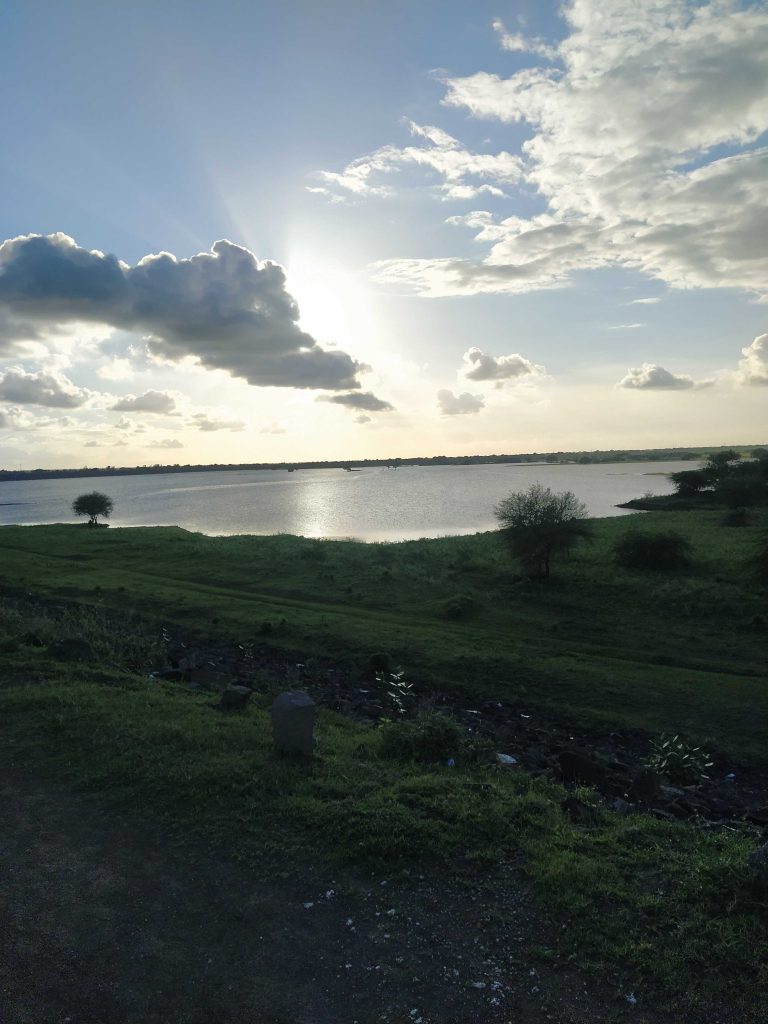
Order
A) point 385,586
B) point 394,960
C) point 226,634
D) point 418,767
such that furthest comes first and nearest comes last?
point 385,586, point 226,634, point 418,767, point 394,960

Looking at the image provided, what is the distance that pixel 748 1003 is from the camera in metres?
6.02

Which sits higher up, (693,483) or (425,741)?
(693,483)

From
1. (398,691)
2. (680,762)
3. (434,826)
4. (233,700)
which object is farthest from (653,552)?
(434,826)

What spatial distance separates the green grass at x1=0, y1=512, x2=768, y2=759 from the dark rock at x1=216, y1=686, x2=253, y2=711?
9339 millimetres

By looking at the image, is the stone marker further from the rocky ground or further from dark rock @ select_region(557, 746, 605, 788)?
dark rock @ select_region(557, 746, 605, 788)

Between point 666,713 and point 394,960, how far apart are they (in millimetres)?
16429

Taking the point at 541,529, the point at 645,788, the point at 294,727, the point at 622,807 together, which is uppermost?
the point at 541,529

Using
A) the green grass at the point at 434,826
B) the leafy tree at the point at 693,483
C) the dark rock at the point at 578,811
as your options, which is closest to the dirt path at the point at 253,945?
the green grass at the point at 434,826

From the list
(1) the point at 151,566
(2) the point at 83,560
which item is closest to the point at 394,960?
(1) the point at 151,566

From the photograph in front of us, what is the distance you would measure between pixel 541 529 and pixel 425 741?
28214 millimetres

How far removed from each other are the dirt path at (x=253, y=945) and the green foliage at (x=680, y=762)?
30.6ft

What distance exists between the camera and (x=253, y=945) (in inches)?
270

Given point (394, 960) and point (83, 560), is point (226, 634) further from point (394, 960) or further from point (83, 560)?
point (83, 560)

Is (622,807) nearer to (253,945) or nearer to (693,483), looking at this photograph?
(253,945)
